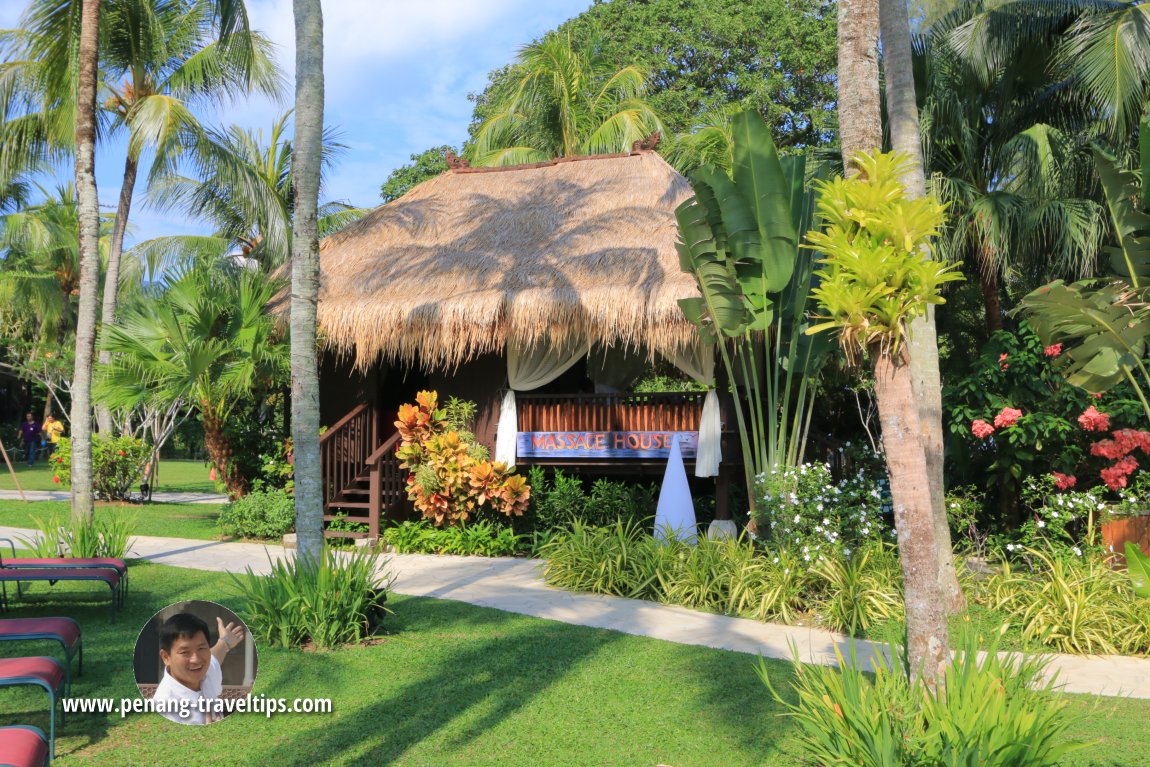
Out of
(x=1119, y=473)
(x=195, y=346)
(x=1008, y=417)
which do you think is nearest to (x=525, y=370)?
(x=195, y=346)

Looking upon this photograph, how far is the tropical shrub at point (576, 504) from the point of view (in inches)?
451

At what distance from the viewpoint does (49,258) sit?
26.0 meters

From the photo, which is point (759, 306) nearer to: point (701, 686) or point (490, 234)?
point (701, 686)

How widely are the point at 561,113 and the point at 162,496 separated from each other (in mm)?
11797

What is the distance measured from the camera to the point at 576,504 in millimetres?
11508

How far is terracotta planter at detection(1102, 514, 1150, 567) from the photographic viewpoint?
8.30m

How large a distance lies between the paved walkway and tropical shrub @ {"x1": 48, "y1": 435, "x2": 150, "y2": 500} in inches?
155

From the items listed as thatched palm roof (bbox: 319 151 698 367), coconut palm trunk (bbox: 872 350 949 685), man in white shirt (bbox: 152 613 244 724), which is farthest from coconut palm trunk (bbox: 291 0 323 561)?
thatched palm roof (bbox: 319 151 698 367)

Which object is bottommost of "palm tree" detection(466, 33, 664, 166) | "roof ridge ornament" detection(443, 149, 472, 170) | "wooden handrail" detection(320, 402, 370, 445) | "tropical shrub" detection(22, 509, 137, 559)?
"tropical shrub" detection(22, 509, 137, 559)

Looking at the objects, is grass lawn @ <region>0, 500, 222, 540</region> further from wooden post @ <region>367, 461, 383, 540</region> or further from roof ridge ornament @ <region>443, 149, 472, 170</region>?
roof ridge ornament @ <region>443, 149, 472, 170</region>

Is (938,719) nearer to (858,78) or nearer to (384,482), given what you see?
(858,78)

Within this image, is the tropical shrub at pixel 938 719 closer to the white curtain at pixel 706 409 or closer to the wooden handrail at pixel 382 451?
the white curtain at pixel 706 409

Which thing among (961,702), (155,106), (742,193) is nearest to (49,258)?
(155,106)
